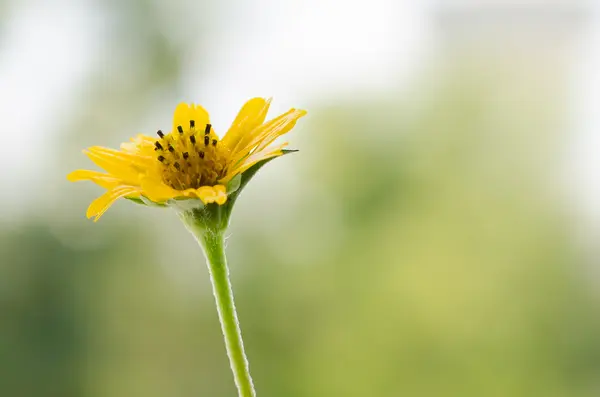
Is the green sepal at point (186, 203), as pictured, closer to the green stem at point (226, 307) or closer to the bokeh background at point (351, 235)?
the green stem at point (226, 307)

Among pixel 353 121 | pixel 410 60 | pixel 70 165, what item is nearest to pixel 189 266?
pixel 70 165

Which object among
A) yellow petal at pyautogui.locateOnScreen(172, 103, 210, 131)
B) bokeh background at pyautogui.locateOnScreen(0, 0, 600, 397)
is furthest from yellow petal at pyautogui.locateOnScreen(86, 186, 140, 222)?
bokeh background at pyautogui.locateOnScreen(0, 0, 600, 397)

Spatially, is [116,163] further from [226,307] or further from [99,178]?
[226,307]

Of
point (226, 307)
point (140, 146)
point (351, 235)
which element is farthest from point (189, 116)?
point (351, 235)

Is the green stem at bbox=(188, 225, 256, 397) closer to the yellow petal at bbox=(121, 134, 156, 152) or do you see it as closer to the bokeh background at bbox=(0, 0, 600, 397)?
the yellow petal at bbox=(121, 134, 156, 152)

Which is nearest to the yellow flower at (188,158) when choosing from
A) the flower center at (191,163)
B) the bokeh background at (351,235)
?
the flower center at (191,163)

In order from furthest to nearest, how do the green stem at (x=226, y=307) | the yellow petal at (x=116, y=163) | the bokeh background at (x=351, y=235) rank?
the bokeh background at (x=351, y=235), the yellow petal at (x=116, y=163), the green stem at (x=226, y=307)

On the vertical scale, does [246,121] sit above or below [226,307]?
above
